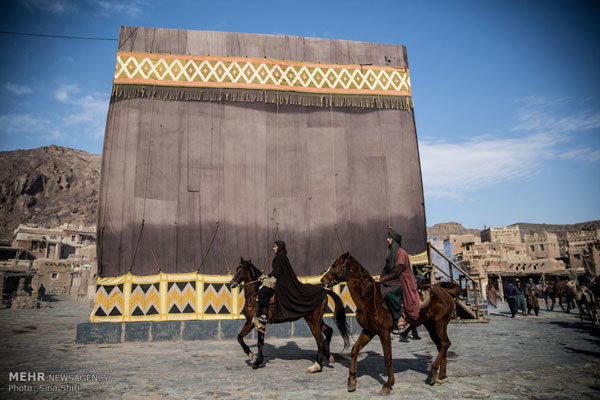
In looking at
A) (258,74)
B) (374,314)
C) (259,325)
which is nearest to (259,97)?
(258,74)

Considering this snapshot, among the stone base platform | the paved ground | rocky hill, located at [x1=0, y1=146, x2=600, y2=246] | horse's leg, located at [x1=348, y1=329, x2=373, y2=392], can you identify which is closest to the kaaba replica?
the stone base platform

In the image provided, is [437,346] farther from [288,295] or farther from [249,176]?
[249,176]

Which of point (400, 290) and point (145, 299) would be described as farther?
point (145, 299)

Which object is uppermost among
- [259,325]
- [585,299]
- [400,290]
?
[400,290]

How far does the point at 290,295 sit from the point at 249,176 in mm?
6046

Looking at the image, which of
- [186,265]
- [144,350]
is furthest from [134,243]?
[144,350]

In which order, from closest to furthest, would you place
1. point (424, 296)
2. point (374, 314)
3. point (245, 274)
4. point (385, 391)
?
point (385, 391) < point (374, 314) < point (424, 296) < point (245, 274)

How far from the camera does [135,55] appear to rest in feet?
41.1

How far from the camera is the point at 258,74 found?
13.1m

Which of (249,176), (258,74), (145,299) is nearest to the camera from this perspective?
(145,299)

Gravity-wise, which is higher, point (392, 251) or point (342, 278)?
point (392, 251)

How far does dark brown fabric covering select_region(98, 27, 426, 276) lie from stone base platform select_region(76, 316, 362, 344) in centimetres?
162

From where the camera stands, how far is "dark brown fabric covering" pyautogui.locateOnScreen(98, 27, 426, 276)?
37.6 ft

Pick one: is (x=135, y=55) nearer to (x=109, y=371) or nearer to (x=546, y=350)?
(x=109, y=371)
